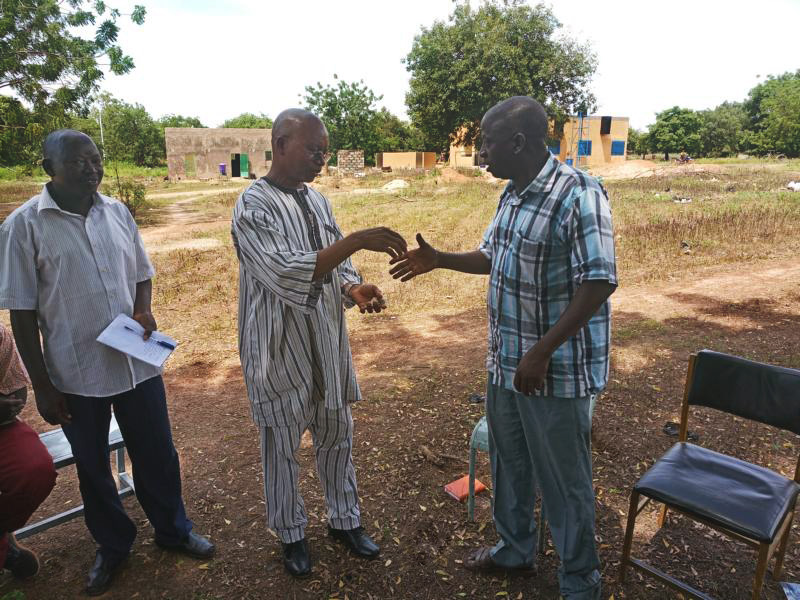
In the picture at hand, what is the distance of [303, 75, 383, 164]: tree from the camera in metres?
44.9

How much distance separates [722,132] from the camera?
5603 cm

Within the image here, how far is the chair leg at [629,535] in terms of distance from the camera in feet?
7.75

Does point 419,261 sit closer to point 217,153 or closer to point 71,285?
point 71,285

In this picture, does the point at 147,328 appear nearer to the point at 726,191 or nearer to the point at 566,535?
the point at 566,535

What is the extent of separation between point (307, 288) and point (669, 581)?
1948 mm

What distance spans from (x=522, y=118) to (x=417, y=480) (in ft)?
7.25

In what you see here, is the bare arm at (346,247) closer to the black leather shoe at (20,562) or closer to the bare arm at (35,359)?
the bare arm at (35,359)

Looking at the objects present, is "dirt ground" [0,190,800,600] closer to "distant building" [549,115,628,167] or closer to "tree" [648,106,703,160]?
"distant building" [549,115,628,167]

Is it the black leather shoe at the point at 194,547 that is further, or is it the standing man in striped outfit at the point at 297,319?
the black leather shoe at the point at 194,547

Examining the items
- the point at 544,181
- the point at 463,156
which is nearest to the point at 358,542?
the point at 544,181

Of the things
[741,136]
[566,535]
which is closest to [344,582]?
[566,535]

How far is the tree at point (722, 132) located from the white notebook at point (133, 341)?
209 ft

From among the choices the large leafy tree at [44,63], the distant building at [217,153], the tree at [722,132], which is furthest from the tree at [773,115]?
the large leafy tree at [44,63]

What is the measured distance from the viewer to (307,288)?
2.21 m
